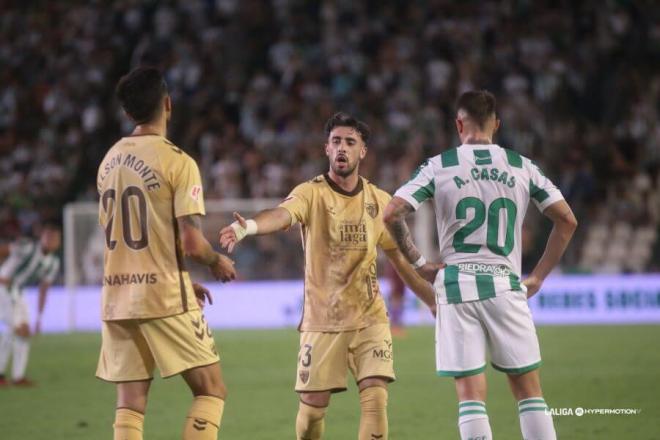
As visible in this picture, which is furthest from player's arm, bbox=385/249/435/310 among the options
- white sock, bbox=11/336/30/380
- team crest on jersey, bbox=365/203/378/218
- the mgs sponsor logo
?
white sock, bbox=11/336/30/380

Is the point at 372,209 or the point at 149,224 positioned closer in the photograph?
the point at 149,224

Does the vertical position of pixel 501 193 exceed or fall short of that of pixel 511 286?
it exceeds it

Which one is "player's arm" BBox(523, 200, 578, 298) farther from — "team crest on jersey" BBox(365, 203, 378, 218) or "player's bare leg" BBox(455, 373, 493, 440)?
"team crest on jersey" BBox(365, 203, 378, 218)

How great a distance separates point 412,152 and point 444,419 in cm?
1220

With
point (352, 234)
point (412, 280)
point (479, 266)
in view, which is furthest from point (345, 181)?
point (479, 266)

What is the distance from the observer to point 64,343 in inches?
755

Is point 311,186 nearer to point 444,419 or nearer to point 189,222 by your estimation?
point 189,222

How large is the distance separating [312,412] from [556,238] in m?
1.90

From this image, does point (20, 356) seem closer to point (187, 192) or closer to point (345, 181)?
point (345, 181)

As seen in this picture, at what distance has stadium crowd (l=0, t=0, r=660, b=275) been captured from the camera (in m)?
21.8

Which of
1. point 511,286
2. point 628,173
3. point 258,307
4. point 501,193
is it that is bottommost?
point 511,286

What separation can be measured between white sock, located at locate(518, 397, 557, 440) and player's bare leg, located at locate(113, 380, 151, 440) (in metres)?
2.14

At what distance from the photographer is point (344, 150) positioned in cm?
739

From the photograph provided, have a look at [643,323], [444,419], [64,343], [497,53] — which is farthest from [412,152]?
[444,419]
